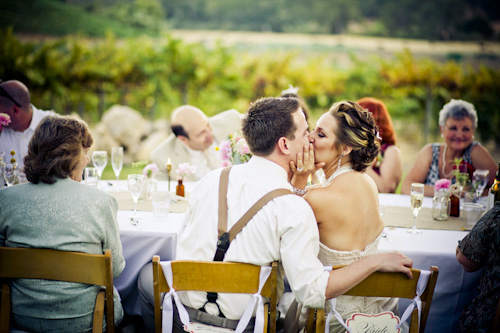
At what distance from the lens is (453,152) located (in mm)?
3936

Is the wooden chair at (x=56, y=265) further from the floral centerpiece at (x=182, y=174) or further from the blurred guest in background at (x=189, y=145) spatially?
the blurred guest in background at (x=189, y=145)

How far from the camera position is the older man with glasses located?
4.11 meters

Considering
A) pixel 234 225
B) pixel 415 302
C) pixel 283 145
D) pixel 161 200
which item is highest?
pixel 283 145

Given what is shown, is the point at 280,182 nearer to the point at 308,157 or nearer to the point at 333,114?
the point at 308,157

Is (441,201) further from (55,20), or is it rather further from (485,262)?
(55,20)

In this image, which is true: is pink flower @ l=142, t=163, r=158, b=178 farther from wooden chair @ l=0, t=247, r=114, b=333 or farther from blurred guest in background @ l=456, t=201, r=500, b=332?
blurred guest in background @ l=456, t=201, r=500, b=332

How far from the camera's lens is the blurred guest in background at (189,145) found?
4430mm

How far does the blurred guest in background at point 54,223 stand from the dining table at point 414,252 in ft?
1.64

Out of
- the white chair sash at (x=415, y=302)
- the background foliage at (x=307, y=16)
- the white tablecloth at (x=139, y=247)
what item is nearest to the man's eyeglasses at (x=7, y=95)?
the white tablecloth at (x=139, y=247)

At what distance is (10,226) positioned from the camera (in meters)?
1.99

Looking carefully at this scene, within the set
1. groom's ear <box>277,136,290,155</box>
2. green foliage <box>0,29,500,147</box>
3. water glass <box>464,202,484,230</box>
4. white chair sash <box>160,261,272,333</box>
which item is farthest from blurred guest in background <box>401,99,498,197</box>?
green foliage <box>0,29,500,147</box>

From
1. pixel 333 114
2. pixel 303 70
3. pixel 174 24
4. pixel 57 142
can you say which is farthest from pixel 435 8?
pixel 57 142

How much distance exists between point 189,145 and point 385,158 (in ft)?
6.44

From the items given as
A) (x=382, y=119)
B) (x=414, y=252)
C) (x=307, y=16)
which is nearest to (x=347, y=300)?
(x=414, y=252)
